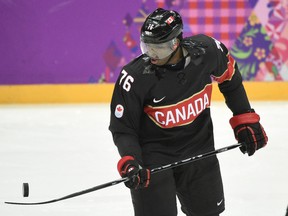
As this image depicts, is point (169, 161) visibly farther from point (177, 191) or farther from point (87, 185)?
point (87, 185)

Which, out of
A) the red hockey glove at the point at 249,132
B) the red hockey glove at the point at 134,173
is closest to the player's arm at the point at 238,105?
the red hockey glove at the point at 249,132

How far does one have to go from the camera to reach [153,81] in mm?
2531

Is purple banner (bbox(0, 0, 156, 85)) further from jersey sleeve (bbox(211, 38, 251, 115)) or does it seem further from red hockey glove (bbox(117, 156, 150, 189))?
red hockey glove (bbox(117, 156, 150, 189))

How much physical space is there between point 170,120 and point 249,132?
35cm

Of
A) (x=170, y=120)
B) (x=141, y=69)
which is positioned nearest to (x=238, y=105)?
(x=170, y=120)

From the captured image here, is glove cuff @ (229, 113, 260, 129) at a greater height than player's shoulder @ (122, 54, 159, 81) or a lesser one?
lesser

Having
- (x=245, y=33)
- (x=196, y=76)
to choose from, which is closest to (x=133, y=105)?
(x=196, y=76)

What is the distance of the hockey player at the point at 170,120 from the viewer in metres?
2.51

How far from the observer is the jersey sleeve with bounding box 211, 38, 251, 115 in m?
2.74

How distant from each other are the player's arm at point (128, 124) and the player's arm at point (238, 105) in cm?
38

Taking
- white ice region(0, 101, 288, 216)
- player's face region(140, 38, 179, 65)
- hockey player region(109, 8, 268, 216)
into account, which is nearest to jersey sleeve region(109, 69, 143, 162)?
hockey player region(109, 8, 268, 216)

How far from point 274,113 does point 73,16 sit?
7.28 feet

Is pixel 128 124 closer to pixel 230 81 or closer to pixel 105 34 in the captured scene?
pixel 230 81

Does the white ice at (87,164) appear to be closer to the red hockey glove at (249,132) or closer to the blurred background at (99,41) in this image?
the blurred background at (99,41)
